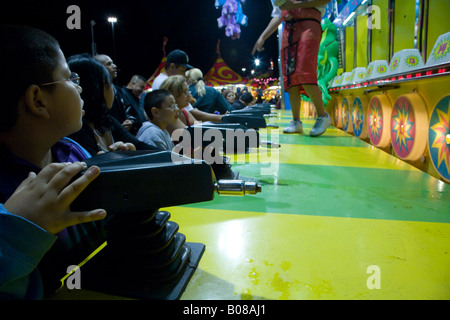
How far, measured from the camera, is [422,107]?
162 centimetres

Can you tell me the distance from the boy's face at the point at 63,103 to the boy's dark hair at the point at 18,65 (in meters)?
0.02

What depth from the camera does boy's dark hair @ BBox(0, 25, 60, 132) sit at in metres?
0.57

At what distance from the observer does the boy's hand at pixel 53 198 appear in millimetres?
442

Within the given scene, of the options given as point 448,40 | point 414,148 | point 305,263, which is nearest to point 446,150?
point 414,148

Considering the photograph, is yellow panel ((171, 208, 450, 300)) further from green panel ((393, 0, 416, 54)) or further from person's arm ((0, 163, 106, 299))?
green panel ((393, 0, 416, 54))

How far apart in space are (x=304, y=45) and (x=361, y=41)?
2.48 feet

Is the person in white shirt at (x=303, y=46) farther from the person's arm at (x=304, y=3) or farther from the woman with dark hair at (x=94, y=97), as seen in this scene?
the woman with dark hair at (x=94, y=97)

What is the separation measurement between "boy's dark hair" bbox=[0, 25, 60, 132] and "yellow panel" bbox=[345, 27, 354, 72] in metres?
3.51

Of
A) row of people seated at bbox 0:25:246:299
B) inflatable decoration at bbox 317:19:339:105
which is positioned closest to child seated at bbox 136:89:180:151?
row of people seated at bbox 0:25:246:299

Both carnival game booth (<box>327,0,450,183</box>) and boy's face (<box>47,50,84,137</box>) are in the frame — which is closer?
boy's face (<box>47,50,84,137</box>)

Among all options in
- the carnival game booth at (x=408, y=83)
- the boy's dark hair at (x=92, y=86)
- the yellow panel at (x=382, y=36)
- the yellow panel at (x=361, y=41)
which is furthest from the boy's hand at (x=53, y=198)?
the yellow panel at (x=361, y=41)

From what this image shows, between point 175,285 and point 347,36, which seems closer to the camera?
point 175,285
